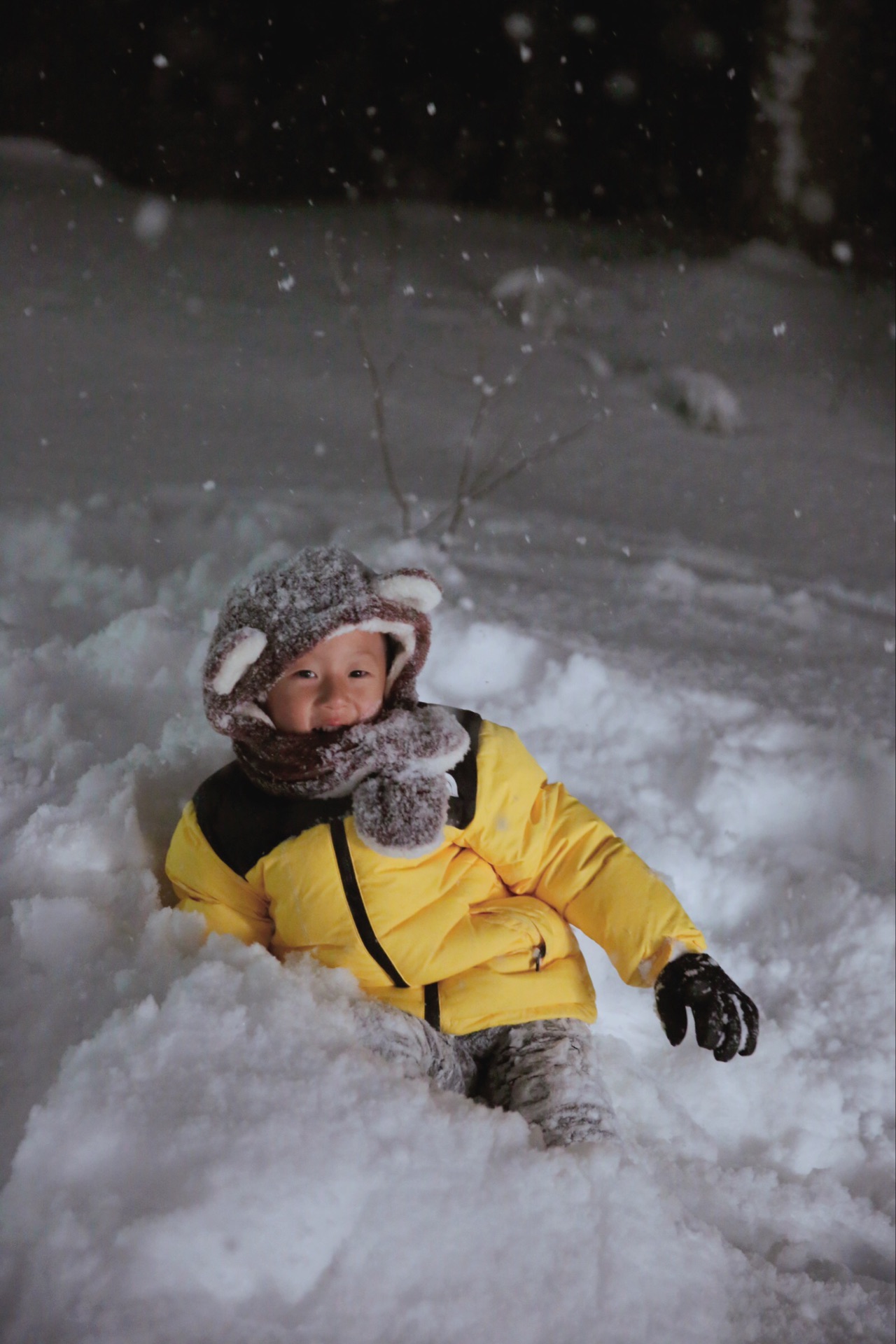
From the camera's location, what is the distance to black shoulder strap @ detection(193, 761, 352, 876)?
1439 mm

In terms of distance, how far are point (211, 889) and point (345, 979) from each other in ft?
0.83

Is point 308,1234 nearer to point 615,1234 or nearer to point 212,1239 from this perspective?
point 212,1239

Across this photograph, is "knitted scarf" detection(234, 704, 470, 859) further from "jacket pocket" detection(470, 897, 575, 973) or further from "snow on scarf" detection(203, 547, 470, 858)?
"jacket pocket" detection(470, 897, 575, 973)

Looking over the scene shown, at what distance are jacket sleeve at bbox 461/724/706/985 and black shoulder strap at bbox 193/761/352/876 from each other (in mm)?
238

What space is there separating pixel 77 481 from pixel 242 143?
7634 mm

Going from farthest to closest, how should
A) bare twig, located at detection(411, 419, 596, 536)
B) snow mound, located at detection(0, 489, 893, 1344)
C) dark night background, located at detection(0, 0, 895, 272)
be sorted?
dark night background, located at detection(0, 0, 895, 272)
bare twig, located at detection(411, 419, 596, 536)
snow mound, located at detection(0, 489, 893, 1344)

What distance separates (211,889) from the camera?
4.83 feet

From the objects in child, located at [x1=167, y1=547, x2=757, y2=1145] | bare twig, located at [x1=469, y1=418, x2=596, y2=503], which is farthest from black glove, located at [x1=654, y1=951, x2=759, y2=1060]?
bare twig, located at [x1=469, y1=418, x2=596, y2=503]

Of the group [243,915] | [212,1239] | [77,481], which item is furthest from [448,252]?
[212,1239]

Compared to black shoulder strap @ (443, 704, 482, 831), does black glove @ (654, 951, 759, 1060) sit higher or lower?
lower

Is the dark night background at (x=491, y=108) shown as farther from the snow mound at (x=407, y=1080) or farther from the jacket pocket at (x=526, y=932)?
the jacket pocket at (x=526, y=932)

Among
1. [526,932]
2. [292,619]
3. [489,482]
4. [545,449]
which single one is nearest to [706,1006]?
[526,932]

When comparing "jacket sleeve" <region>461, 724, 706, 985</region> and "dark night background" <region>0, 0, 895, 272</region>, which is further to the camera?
"dark night background" <region>0, 0, 895, 272</region>

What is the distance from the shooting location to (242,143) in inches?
370
